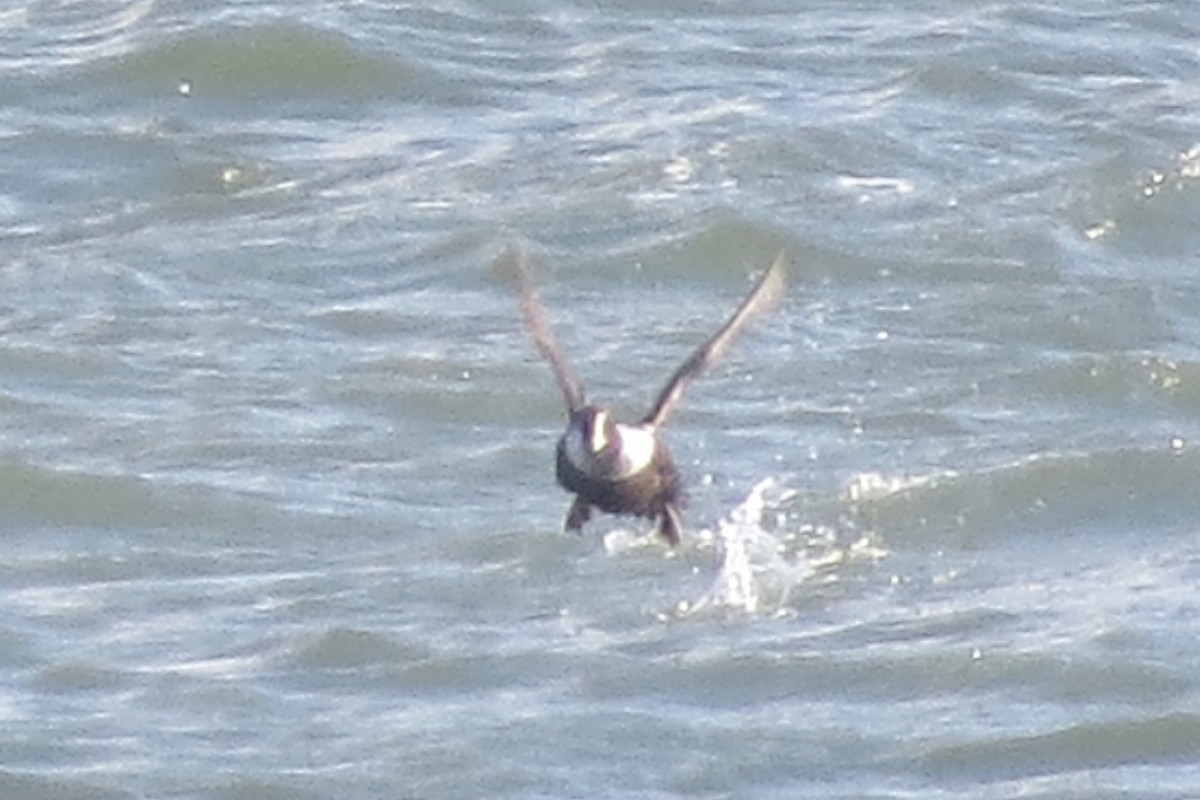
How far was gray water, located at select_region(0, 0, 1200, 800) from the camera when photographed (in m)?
9.57

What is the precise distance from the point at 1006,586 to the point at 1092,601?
0.75ft

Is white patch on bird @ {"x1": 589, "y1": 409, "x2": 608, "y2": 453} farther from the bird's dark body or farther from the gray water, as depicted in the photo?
the gray water

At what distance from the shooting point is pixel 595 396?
37.6 feet

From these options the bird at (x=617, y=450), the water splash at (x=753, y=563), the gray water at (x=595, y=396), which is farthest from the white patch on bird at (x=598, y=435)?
the water splash at (x=753, y=563)

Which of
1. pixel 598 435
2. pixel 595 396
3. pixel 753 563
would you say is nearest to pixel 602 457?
pixel 598 435

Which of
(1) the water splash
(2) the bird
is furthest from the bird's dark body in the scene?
(1) the water splash

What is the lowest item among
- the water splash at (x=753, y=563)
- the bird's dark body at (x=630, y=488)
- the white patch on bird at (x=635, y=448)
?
the water splash at (x=753, y=563)

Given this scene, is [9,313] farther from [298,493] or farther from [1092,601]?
[1092,601]

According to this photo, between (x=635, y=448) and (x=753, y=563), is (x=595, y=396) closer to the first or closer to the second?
(x=753, y=563)

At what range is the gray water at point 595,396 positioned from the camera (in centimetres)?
957

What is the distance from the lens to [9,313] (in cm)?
1200

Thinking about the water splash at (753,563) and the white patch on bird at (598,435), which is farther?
the water splash at (753,563)

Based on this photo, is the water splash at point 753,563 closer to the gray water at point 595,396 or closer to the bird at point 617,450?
the gray water at point 595,396

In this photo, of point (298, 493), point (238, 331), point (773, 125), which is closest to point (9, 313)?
point (238, 331)
